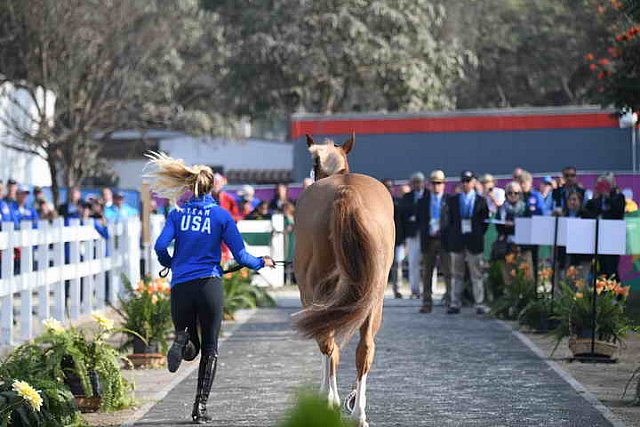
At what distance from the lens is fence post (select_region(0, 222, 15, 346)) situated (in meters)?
14.4

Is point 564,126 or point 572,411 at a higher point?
point 564,126

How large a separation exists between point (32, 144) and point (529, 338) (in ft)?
96.8

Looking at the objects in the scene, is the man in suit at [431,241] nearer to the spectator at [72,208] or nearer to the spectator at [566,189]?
the spectator at [566,189]

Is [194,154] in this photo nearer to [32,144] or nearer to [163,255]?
[32,144]

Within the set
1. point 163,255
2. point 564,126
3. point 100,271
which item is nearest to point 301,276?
point 163,255

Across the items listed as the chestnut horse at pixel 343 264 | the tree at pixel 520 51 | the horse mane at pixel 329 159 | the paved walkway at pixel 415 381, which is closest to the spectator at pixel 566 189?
the paved walkway at pixel 415 381

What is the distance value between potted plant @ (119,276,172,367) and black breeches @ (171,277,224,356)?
3186mm

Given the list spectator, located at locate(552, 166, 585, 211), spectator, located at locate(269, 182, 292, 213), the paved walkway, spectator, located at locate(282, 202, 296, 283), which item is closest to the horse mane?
the paved walkway

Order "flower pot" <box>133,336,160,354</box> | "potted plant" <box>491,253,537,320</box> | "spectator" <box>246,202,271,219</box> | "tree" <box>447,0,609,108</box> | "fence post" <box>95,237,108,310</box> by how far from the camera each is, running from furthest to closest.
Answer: "tree" <box>447,0,609,108</box>
"spectator" <box>246,202,271,219</box>
"fence post" <box>95,237,108,310</box>
"potted plant" <box>491,253,537,320</box>
"flower pot" <box>133,336,160,354</box>

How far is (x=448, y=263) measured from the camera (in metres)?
20.8

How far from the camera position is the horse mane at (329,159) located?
11.7 metres

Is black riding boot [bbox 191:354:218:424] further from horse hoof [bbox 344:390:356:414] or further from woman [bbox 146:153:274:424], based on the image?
horse hoof [bbox 344:390:356:414]

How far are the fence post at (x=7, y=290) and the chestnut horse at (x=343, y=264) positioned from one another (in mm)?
5047

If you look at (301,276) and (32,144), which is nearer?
(301,276)
